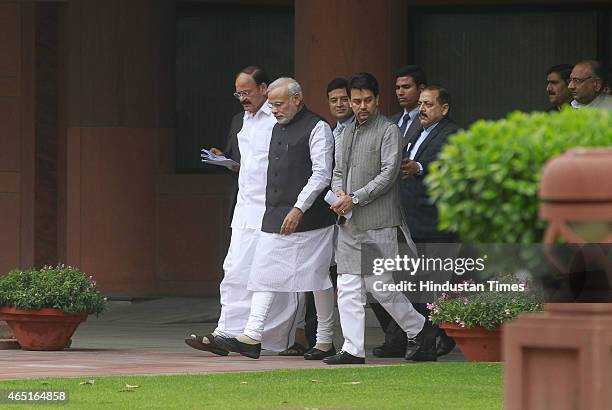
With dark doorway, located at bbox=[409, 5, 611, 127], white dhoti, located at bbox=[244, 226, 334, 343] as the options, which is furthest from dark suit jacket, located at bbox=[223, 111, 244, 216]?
dark doorway, located at bbox=[409, 5, 611, 127]

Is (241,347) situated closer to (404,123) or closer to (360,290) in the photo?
(360,290)

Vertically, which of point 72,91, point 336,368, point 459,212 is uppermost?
→ point 72,91

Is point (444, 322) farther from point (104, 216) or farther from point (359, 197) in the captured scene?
point (104, 216)

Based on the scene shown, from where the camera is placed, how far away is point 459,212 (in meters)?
5.41

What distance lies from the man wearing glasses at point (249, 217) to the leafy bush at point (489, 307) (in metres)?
1.45

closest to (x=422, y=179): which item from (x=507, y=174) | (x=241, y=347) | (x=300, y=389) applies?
(x=241, y=347)

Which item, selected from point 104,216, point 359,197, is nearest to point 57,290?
point 359,197

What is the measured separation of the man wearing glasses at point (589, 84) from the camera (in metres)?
10.9

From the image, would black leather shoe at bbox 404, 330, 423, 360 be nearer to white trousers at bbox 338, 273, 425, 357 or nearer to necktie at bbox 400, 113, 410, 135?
white trousers at bbox 338, 273, 425, 357

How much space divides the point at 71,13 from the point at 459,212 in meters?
11.2

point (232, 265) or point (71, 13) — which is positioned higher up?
point (71, 13)

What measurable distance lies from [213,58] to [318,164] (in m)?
6.35

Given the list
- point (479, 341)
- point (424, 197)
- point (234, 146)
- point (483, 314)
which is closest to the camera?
point (483, 314)

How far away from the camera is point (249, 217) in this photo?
11.1 meters
